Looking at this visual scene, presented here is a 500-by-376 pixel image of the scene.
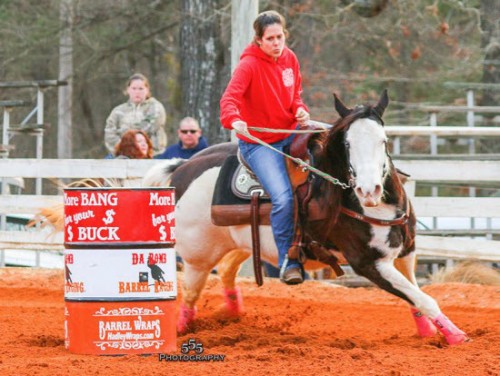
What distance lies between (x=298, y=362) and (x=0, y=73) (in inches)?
882

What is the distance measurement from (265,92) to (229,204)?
88cm

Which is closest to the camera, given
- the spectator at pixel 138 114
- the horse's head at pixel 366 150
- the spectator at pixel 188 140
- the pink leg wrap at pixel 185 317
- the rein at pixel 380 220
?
the horse's head at pixel 366 150

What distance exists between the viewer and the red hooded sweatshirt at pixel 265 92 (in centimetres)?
772

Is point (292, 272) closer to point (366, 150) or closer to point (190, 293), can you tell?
point (366, 150)

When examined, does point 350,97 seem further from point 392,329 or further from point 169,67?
point 392,329

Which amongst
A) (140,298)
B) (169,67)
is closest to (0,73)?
(169,67)

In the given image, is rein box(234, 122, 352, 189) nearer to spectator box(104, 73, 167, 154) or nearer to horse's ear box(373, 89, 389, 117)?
horse's ear box(373, 89, 389, 117)

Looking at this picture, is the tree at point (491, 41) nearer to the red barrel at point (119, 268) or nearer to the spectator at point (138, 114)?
the spectator at point (138, 114)

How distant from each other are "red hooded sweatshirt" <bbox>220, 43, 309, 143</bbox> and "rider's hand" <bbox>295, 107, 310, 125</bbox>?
8 cm

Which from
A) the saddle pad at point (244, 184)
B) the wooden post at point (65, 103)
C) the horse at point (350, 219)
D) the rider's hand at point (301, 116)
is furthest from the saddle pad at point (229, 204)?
the wooden post at point (65, 103)

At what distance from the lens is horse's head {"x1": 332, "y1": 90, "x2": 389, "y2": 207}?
6.75 metres

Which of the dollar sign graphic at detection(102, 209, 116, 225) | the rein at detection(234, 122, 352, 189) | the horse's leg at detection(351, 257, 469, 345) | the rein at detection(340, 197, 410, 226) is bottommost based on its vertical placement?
the horse's leg at detection(351, 257, 469, 345)

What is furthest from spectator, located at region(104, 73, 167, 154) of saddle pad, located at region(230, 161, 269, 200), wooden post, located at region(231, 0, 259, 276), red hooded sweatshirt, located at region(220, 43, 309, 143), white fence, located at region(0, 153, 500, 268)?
red hooded sweatshirt, located at region(220, 43, 309, 143)

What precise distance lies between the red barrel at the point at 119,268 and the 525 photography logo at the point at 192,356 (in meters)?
0.17
